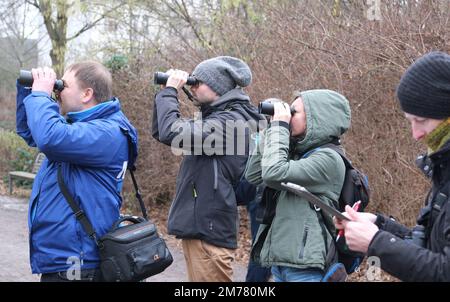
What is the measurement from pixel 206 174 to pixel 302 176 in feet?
2.69

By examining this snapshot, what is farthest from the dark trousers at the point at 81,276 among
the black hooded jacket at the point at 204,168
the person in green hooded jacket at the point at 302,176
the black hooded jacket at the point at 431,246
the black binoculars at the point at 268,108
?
the black hooded jacket at the point at 431,246

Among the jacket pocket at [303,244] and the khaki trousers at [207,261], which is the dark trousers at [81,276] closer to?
the khaki trousers at [207,261]

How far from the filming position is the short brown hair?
344 centimetres

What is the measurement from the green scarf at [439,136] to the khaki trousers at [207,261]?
181 centimetres

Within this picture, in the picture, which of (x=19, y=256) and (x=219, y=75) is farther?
(x=19, y=256)

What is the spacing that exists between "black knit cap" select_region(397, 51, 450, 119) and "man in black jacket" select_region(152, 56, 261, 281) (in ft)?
5.29

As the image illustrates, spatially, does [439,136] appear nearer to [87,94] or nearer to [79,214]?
[79,214]

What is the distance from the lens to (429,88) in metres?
2.42

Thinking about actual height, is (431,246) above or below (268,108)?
below

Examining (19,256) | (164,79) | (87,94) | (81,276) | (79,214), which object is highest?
(164,79)

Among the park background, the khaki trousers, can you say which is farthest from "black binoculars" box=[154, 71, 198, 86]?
the park background

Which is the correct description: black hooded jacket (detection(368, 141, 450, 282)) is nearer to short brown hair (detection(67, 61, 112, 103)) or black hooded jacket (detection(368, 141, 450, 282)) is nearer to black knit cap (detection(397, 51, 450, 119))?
black knit cap (detection(397, 51, 450, 119))

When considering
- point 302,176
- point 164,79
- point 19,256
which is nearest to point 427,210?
point 302,176

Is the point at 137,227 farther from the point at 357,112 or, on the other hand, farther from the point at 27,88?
the point at 357,112
